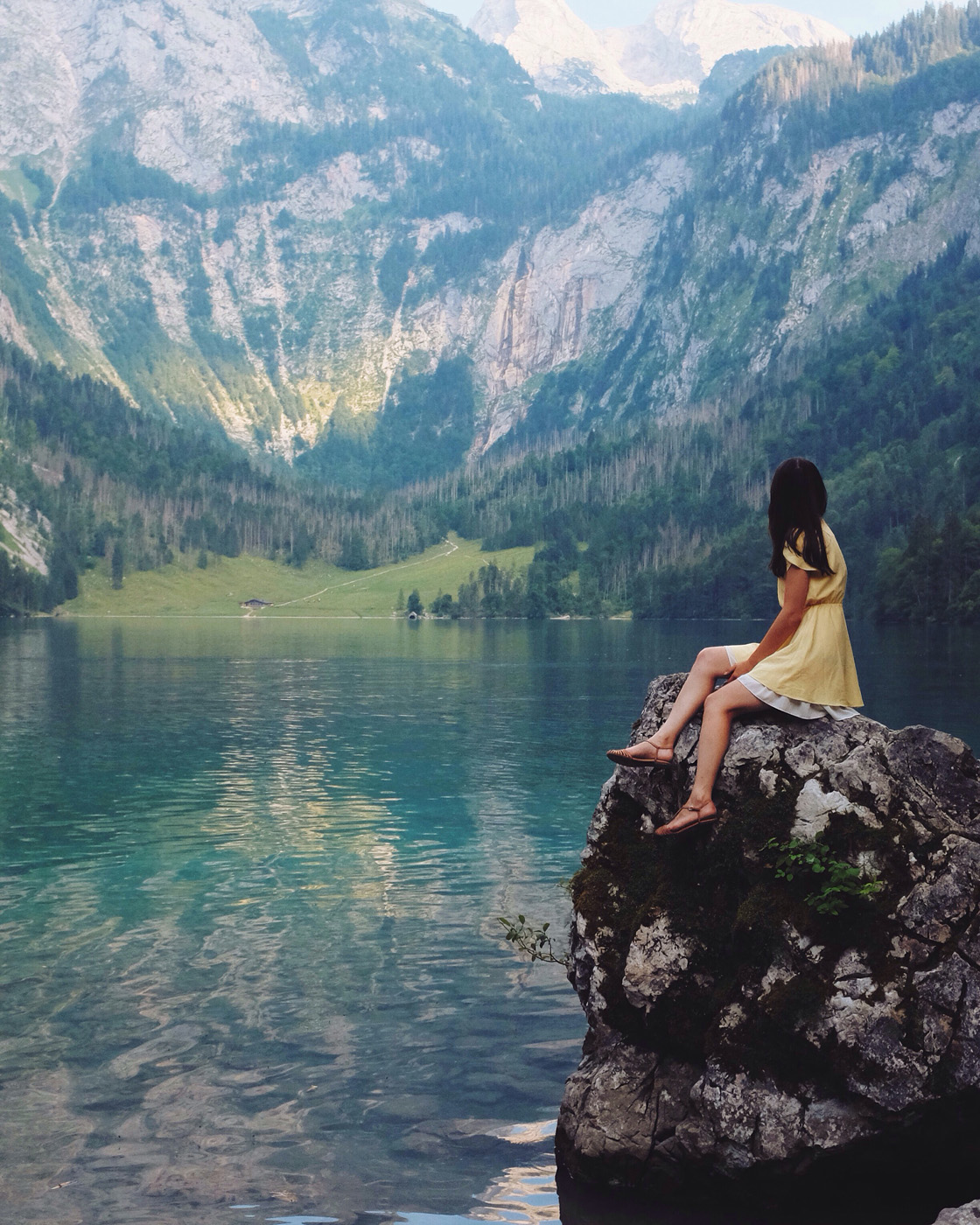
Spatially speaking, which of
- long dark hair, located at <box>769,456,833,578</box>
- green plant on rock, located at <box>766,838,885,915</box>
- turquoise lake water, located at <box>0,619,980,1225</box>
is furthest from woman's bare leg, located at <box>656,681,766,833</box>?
turquoise lake water, located at <box>0,619,980,1225</box>

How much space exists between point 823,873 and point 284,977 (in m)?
14.4

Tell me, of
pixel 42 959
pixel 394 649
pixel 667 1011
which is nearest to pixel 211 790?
pixel 42 959

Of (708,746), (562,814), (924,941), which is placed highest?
(708,746)

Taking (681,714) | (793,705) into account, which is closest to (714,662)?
(681,714)

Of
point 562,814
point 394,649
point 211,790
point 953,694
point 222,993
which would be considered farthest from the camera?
point 394,649

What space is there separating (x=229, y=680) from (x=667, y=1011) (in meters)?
107

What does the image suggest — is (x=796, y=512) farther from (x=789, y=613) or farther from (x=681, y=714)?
(x=681, y=714)

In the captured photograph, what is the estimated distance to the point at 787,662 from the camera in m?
16.3

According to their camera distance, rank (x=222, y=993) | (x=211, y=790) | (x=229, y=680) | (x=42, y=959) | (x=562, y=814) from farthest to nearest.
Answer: (x=229, y=680) < (x=211, y=790) < (x=562, y=814) < (x=42, y=959) < (x=222, y=993)

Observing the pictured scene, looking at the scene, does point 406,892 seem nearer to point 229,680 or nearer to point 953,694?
point 953,694

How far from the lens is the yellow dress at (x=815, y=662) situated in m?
16.2

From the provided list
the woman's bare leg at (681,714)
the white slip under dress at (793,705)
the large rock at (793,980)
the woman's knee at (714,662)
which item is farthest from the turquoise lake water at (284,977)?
the woman's knee at (714,662)

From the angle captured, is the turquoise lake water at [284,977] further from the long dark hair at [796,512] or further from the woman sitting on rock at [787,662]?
the long dark hair at [796,512]

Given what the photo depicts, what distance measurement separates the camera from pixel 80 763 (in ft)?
204
